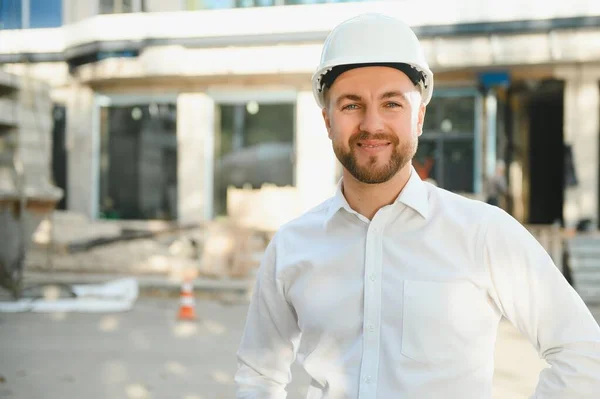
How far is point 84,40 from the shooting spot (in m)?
21.3

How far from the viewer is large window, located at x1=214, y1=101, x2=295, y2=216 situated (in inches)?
815

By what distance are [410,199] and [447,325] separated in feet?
1.27

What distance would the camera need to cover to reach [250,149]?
21109 millimetres

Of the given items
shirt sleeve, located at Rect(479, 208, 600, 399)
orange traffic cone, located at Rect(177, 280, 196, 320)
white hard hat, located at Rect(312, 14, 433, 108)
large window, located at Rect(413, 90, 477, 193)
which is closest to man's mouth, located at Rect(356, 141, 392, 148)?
white hard hat, located at Rect(312, 14, 433, 108)

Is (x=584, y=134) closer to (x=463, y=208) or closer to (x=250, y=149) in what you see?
(x=250, y=149)

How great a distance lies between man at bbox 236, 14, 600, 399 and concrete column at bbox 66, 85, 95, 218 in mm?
20401

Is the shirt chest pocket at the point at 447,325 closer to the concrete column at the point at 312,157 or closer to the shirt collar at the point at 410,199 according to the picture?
the shirt collar at the point at 410,199

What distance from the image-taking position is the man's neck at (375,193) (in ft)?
7.50

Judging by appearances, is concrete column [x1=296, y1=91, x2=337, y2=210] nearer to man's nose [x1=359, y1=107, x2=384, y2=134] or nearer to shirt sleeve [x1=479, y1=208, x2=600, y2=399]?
man's nose [x1=359, y1=107, x2=384, y2=134]

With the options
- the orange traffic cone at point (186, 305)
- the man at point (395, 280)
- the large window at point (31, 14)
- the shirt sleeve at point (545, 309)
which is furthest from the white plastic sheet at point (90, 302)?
the large window at point (31, 14)

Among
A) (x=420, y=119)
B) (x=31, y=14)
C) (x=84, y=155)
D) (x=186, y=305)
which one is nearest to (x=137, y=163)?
(x=84, y=155)

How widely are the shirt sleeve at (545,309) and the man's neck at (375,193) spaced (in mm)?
309

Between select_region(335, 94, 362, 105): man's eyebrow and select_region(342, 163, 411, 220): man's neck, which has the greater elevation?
select_region(335, 94, 362, 105): man's eyebrow

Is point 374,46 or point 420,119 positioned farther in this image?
point 420,119
